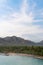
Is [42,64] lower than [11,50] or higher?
lower

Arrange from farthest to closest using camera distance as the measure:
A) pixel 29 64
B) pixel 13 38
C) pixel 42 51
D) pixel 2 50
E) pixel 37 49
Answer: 1. pixel 13 38
2. pixel 2 50
3. pixel 37 49
4. pixel 42 51
5. pixel 29 64

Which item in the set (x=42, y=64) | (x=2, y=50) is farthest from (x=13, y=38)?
(x=42, y=64)

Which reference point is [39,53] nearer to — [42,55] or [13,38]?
[42,55]

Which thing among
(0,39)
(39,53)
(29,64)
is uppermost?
(0,39)

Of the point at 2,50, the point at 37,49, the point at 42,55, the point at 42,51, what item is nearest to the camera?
the point at 42,55

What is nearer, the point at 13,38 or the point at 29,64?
the point at 29,64

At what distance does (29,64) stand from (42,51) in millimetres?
23690

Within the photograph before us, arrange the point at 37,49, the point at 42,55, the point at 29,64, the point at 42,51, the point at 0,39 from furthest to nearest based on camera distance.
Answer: the point at 0,39 → the point at 37,49 → the point at 42,51 → the point at 42,55 → the point at 29,64

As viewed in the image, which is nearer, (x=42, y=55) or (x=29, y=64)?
(x=29, y=64)

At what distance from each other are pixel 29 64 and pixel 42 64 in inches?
120

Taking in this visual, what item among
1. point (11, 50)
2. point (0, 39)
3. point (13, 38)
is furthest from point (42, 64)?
point (13, 38)

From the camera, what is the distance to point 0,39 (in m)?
163

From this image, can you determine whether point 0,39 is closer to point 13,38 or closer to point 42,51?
point 13,38

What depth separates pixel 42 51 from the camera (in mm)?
61375
